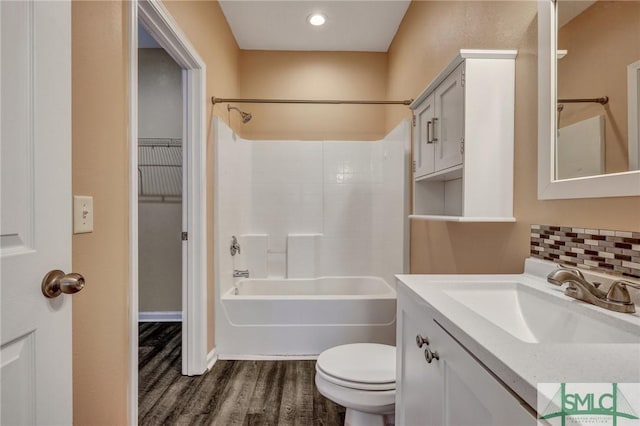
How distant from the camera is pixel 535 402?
44 cm

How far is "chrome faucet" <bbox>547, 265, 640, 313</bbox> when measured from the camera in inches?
28.5

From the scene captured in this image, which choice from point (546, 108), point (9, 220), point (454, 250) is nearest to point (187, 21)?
point (9, 220)

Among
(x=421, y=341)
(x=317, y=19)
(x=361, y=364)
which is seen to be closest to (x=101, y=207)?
(x=421, y=341)

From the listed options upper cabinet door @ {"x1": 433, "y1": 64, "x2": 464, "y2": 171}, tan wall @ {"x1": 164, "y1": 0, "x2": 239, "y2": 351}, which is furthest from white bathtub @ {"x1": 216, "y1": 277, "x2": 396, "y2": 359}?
upper cabinet door @ {"x1": 433, "y1": 64, "x2": 464, "y2": 171}

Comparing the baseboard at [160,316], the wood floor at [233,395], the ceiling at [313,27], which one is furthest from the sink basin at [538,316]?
the baseboard at [160,316]

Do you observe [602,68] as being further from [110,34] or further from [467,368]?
[110,34]

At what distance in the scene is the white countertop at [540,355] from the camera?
1.52ft

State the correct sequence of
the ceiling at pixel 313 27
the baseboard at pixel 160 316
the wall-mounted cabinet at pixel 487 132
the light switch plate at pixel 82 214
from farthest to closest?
the baseboard at pixel 160 316 → the ceiling at pixel 313 27 → the wall-mounted cabinet at pixel 487 132 → the light switch plate at pixel 82 214

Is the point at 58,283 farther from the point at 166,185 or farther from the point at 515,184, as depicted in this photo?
the point at 166,185

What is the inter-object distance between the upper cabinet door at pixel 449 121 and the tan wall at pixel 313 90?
68.4 inches

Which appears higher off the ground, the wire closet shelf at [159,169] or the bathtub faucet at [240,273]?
the wire closet shelf at [159,169]

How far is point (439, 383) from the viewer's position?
777mm

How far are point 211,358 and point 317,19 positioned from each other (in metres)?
2.79

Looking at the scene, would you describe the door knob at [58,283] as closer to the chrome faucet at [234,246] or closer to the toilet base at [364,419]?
the toilet base at [364,419]
